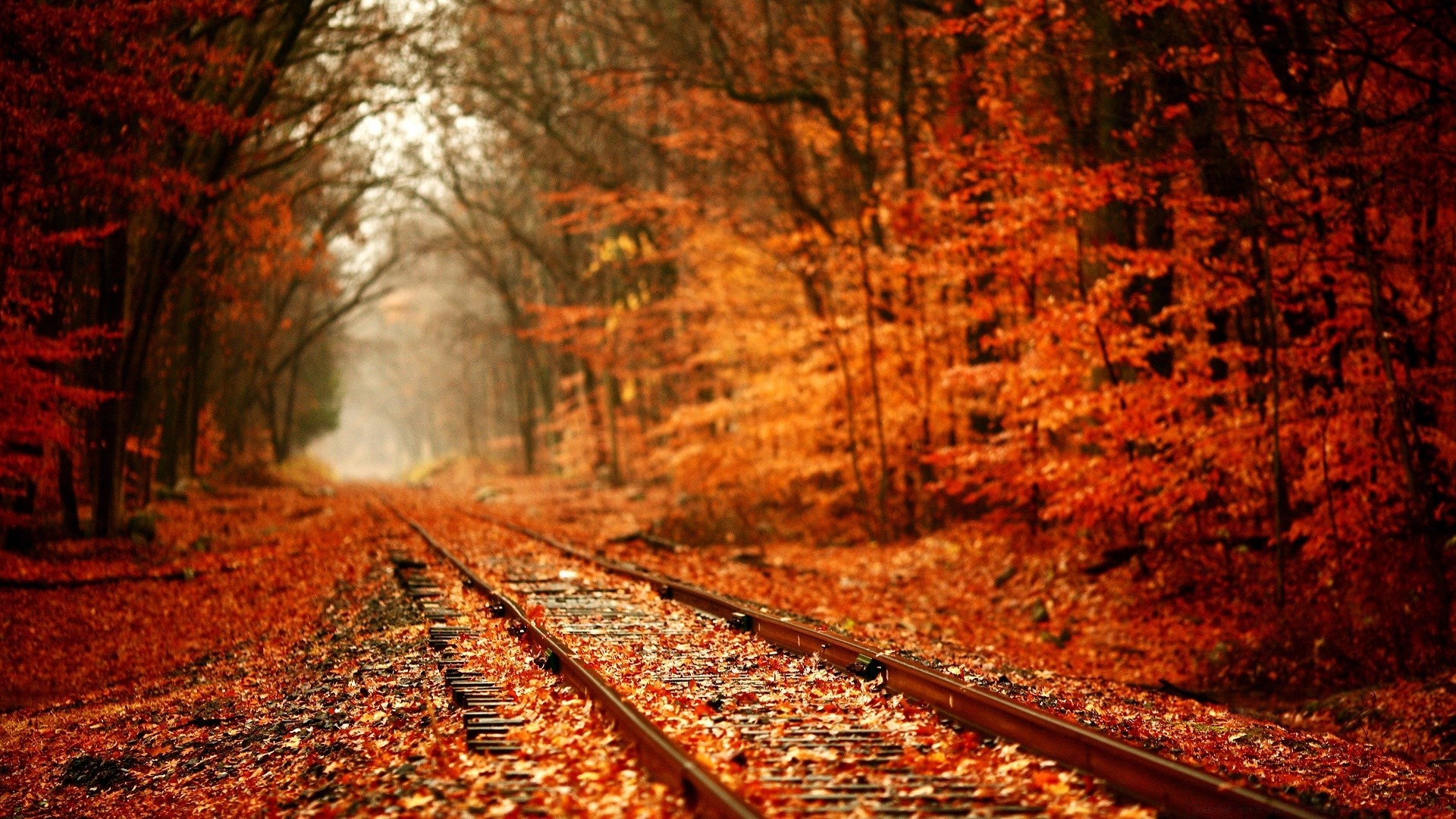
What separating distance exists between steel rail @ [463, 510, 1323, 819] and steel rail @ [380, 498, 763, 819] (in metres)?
1.78

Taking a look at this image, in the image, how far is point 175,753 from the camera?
7.42 m

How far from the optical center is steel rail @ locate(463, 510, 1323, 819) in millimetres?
4730

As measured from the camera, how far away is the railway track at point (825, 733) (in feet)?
16.5

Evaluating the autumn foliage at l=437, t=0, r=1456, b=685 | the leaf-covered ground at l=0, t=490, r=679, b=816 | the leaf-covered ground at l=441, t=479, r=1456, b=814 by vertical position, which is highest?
the autumn foliage at l=437, t=0, r=1456, b=685

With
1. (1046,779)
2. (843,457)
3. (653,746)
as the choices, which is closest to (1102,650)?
(1046,779)

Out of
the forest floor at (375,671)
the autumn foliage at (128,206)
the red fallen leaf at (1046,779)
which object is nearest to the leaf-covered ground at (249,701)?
the forest floor at (375,671)

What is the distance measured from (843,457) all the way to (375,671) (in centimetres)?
1381

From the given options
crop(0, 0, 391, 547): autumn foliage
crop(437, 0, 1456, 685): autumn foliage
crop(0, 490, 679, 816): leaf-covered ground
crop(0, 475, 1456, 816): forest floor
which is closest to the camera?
crop(0, 490, 679, 816): leaf-covered ground

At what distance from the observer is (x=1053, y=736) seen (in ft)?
18.8

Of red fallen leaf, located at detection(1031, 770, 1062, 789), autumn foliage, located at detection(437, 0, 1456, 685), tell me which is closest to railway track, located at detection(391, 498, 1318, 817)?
red fallen leaf, located at detection(1031, 770, 1062, 789)

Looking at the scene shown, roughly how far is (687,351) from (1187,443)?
1608 cm

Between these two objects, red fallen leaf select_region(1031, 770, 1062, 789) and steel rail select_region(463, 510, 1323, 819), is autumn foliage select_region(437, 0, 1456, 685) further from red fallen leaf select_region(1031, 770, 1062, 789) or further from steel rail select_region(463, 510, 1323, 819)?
red fallen leaf select_region(1031, 770, 1062, 789)

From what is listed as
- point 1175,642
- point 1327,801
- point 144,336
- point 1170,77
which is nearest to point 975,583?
point 1175,642

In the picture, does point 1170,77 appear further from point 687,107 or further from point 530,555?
point 687,107
